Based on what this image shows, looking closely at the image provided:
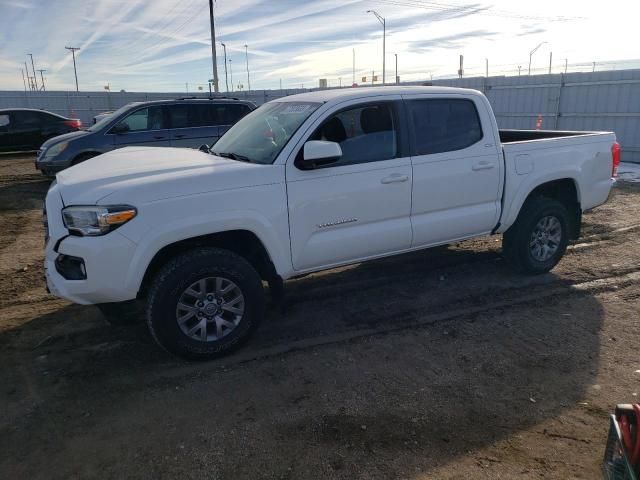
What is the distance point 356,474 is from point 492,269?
3761 mm

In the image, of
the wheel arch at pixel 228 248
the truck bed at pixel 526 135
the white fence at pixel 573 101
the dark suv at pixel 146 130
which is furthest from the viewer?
the white fence at pixel 573 101

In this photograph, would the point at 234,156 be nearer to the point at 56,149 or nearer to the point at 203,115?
the point at 203,115

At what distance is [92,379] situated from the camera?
12.2ft

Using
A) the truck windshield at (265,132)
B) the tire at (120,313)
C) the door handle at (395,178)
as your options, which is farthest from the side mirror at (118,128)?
the door handle at (395,178)

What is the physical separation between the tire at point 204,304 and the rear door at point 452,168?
5.48 ft

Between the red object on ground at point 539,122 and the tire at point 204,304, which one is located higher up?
the red object on ground at point 539,122

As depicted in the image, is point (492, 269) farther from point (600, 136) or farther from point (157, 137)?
point (157, 137)

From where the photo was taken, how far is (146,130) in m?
10.2

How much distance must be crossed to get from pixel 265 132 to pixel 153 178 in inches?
47.9

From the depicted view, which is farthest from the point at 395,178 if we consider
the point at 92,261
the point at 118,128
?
the point at 118,128

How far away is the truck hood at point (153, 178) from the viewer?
349 centimetres

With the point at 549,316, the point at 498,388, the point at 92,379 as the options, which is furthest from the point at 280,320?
the point at 549,316

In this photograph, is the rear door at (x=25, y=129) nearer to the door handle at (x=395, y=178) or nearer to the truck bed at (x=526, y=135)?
the truck bed at (x=526, y=135)

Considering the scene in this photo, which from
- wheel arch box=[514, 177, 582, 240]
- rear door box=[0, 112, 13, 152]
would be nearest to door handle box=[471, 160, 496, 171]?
wheel arch box=[514, 177, 582, 240]
